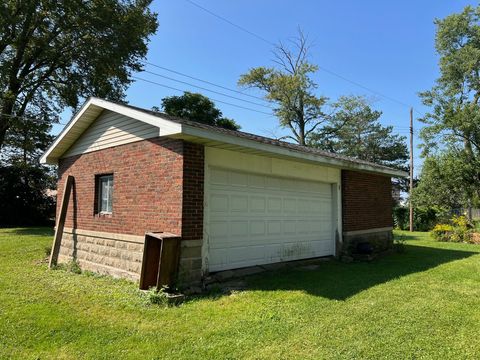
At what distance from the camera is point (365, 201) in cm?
1206

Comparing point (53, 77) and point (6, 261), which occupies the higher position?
point (53, 77)

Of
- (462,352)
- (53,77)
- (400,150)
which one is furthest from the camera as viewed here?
(400,150)

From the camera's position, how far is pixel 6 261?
10.4m

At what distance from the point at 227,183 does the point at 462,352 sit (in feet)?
16.6

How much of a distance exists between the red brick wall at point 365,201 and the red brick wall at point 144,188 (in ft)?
18.3

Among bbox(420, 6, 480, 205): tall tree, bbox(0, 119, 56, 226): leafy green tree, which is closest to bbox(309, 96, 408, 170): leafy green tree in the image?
bbox(420, 6, 480, 205): tall tree

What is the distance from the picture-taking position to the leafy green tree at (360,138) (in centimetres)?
3947

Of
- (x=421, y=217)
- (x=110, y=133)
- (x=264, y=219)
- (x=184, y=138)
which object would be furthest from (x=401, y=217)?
(x=184, y=138)

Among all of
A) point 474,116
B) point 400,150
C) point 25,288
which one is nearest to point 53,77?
point 25,288

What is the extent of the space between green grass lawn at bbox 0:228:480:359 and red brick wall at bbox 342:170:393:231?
10.4ft

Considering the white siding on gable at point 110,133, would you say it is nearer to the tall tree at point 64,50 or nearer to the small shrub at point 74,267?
the small shrub at point 74,267

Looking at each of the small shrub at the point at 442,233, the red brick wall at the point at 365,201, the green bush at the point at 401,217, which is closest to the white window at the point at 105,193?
the red brick wall at the point at 365,201

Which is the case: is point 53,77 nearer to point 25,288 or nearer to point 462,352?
point 25,288

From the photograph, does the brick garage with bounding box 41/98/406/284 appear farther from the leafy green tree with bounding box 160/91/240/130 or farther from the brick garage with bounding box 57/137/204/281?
the leafy green tree with bounding box 160/91/240/130
